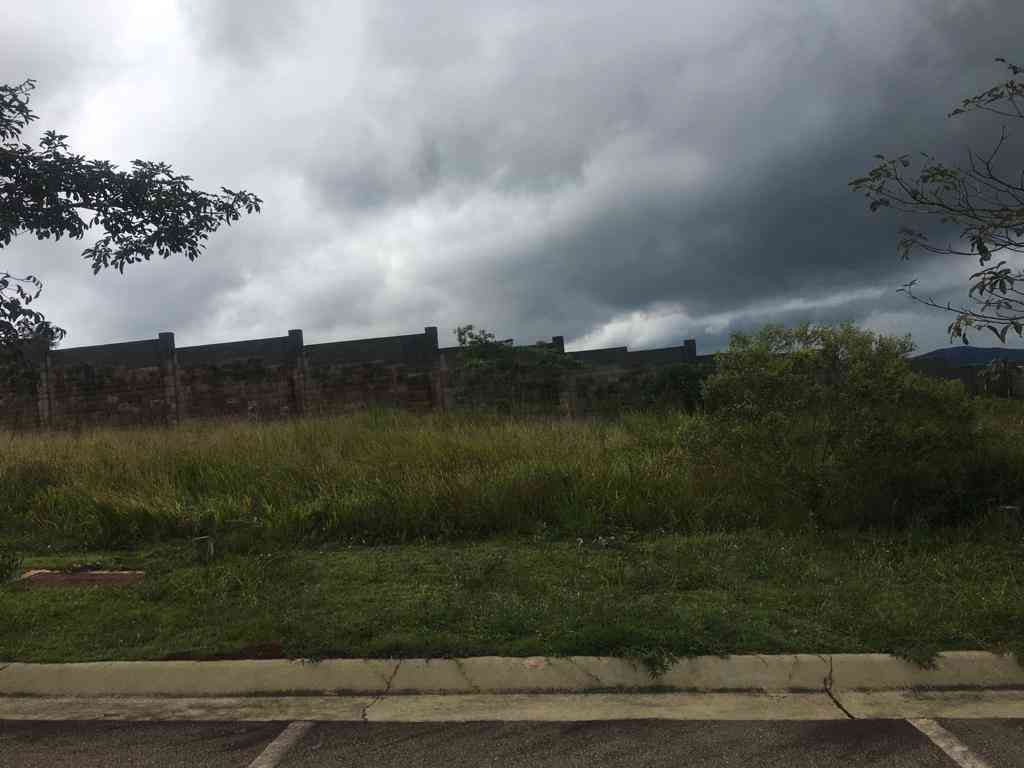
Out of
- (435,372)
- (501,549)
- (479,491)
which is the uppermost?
(435,372)

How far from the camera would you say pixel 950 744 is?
158 inches

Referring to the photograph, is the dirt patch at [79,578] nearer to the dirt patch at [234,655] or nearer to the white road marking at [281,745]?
the dirt patch at [234,655]

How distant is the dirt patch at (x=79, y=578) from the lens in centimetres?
700

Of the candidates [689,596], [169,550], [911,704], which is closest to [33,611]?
[169,550]

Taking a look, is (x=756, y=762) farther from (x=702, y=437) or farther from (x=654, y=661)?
(x=702, y=437)

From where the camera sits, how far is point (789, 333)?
851 cm

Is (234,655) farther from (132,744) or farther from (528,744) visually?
(528,744)

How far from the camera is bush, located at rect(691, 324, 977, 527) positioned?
26.1 feet

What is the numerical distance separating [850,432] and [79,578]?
717 centimetres

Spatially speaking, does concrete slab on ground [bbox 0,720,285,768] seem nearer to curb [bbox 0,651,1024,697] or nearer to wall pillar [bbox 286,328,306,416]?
curb [bbox 0,651,1024,697]

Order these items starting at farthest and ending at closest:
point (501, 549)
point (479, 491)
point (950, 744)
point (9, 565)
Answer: point (479, 491), point (501, 549), point (9, 565), point (950, 744)

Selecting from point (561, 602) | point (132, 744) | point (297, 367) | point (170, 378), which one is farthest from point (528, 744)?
point (170, 378)

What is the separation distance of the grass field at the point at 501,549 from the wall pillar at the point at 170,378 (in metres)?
10.7

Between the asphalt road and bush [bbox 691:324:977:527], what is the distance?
12.8 feet
